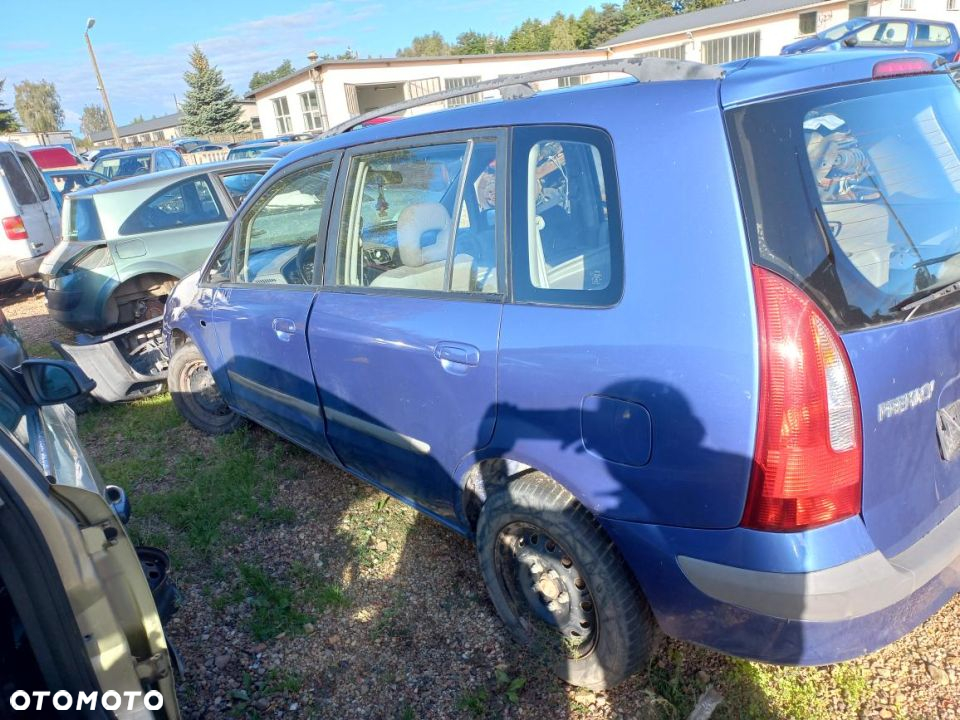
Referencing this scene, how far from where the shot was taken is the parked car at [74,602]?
4.87ft

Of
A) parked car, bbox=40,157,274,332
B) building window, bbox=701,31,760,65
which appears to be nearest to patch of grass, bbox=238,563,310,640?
parked car, bbox=40,157,274,332

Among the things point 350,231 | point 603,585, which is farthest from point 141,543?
point 603,585

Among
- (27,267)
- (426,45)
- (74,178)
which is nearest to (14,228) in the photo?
(27,267)

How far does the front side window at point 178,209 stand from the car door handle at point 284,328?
3.94 metres

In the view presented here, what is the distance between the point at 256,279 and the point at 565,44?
56.3m

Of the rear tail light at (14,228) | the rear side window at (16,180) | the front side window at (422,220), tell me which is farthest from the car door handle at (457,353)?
the rear side window at (16,180)

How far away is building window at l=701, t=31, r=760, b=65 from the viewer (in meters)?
27.2

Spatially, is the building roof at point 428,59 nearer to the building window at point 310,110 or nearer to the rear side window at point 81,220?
the building window at point 310,110

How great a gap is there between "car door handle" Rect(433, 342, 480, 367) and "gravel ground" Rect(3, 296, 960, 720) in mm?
1118

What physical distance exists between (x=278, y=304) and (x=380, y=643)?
1.58 m

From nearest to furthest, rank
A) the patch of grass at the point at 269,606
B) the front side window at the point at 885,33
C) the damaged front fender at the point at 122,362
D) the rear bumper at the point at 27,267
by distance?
the patch of grass at the point at 269,606 < the damaged front fender at the point at 122,362 < the rear bumper at the point at 27,267 < the front side window at the point at 885,33

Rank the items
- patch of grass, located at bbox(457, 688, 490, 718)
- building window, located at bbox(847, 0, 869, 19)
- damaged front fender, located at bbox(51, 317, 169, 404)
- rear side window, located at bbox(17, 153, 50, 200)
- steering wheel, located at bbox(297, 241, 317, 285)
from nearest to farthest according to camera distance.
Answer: patch of grass, located at bbox(457, 688, 490, 718)
steering wheel, located at bbox(297, 241, 317, 285)
damaged front fender, located at bbox(51, 317, 169, 404)
rear side window, located at bbox(17, 153, 50, 200)
building window, located at bbox(847, 0, 869, 19)

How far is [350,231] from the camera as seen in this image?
2857 mm

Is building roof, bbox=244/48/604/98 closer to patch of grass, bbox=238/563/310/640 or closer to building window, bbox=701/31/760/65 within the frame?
building window, bbox=701/31/760/65
